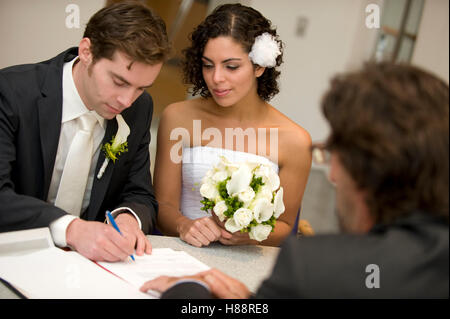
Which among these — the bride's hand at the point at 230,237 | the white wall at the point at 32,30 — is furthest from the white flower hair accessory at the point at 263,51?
the white wall at the point at 32,30

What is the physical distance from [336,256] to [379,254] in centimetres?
10

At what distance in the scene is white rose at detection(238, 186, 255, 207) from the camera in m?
1.95

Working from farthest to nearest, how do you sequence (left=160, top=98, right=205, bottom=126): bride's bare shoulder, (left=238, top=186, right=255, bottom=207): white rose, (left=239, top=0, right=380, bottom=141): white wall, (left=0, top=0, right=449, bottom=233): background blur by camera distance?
1. (left=239, top=0, right=380, bottom=141): white wall
2. (left=0, top=0, right=449, bottom=233): background blur
3. (left=160, top=98, right=205, bottom=126): bride's bare shoulder
4. (left=238, top=186, right=255, bottom=207): white rose

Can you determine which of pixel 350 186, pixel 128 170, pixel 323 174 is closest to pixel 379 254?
pixel 350 186

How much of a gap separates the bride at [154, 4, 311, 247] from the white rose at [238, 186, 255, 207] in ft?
2.45

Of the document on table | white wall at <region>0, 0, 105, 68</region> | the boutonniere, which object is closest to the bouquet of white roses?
the document on table

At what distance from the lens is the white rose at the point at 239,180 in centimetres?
196

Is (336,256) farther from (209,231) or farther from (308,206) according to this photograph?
(308,206)

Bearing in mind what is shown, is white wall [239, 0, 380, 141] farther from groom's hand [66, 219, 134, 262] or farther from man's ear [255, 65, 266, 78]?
groom's hand [66, 219, 134, 262]

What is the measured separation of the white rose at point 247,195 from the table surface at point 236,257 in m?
0.28

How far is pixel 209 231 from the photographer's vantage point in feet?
6.88

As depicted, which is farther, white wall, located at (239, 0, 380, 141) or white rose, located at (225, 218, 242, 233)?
white wall, located at (239, 0, 380, 141)

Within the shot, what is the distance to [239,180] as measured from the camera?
1969 millimetres

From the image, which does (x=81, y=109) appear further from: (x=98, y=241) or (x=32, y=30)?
(x=32, y=30)
